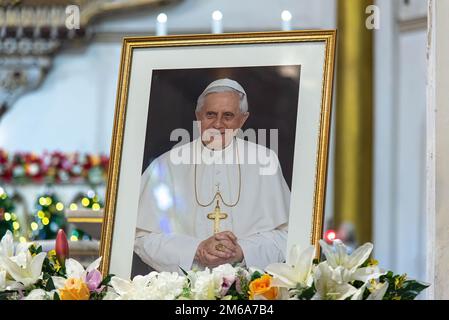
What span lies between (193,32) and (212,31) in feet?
0.65

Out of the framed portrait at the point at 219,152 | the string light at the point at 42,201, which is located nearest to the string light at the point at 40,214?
the string light at the point at 42,201

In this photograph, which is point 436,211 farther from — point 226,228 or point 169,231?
point 169,231

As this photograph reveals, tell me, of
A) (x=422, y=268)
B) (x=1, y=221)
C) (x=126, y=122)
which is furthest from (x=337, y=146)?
(x=126, y=122)

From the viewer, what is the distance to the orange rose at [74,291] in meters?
1.58

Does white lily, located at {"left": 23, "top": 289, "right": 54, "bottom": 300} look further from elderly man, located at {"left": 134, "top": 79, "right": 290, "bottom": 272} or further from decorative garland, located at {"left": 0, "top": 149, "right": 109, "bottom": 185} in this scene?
decorative garland, located at {"left": 0, "top": 149, "right": 109, "bottom": 185}

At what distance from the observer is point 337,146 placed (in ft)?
17.9

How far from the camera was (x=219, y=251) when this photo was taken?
1.85 m

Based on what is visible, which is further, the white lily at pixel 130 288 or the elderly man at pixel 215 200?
the elderly man at pixel 215 200

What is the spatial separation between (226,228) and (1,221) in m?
2.70

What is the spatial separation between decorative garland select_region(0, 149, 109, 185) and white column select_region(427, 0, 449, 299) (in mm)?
4250

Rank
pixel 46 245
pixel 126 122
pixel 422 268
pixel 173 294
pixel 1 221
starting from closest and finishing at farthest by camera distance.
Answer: pixel 173 294 < pixel 126 122 < pixel 46 245 < pixel 1 221 < pixel 422 268

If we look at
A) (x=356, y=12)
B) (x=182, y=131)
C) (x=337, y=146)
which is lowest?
(x=182, y=131)

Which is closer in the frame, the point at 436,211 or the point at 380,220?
the point at 436,211

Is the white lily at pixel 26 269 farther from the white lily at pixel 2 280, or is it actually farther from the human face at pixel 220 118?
the human face at pixel 220 118
